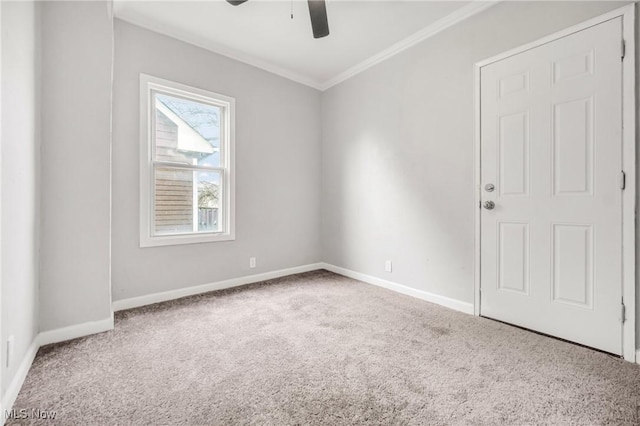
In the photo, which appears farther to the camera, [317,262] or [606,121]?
[317,262]

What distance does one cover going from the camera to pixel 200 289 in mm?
3041

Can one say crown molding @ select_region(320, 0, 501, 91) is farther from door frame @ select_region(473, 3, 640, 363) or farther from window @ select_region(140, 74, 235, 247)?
window @ select_region(140, 74, 235, 247)

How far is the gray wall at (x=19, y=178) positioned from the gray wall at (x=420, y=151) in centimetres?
292

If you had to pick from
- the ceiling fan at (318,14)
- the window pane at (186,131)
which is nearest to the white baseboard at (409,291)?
the window pane at (186,131)

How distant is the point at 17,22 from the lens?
148 cm

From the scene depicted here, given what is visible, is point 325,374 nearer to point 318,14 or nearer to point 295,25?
point 318,14

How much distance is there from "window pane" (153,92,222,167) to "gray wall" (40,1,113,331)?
2.29 feet

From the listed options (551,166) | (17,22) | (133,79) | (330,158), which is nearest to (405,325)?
(551,166)

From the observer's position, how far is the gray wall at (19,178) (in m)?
1.35

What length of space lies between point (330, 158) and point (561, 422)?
3364mm

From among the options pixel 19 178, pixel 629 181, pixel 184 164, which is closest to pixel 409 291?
pixel 629 181

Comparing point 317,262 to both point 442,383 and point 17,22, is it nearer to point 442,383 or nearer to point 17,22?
point 442,383

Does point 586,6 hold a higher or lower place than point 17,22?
higher

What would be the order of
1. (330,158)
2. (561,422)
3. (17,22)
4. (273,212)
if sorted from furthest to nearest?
(330,158)
(273,212)
(17,22)
(561,422)
